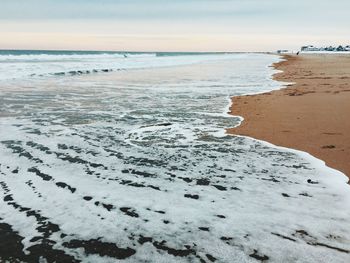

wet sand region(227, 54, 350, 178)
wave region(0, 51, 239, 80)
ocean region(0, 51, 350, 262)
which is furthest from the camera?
wave region(0, 51, 239, 80)

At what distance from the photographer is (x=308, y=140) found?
612cm

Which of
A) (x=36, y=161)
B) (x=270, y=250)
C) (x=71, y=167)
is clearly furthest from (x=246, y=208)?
(x=36, y=161)

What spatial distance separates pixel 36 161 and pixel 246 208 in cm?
285

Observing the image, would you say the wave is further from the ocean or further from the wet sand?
the ocean

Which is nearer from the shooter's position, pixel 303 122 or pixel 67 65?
pixel 303 122

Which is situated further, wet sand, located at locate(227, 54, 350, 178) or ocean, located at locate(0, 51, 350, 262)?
wet sand, located at locate(227, 54, 350, 178)

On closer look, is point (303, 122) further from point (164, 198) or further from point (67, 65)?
point (67, 65)

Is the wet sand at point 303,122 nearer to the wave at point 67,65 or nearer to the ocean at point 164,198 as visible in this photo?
the ocean at point 164,198

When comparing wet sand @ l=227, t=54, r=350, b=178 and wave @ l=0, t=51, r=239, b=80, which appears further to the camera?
wave @ l=0, t=51, r=239, b=80

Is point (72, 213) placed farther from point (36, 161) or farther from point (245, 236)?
point (36, 161)

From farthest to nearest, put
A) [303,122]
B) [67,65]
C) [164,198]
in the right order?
[67,65] → [303,122] → [164,198]

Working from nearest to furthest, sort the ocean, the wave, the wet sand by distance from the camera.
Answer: the ocean < the wet sand < the wave

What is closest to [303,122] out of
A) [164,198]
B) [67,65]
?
[164,198]

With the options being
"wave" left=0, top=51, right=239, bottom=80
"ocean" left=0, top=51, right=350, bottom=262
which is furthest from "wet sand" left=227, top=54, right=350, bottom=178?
"wave" left=0, top=51, right=239, bottom=80
